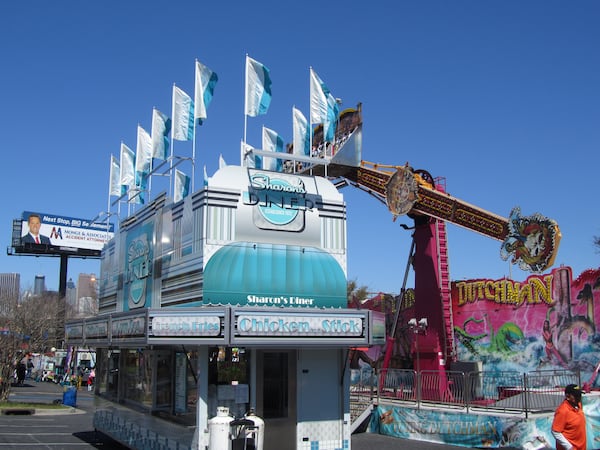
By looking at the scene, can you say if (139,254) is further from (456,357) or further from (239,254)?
(456,357)

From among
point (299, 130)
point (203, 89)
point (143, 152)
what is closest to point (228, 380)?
point (203, 89)

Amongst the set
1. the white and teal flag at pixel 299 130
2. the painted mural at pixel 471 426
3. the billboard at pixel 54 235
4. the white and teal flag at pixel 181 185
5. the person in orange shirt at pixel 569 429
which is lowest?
the painted mural at pixel 471 426

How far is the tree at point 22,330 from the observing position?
26.7 metres

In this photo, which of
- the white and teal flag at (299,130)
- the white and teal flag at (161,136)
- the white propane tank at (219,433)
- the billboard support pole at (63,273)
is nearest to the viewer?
the white propane tank at (219,433)

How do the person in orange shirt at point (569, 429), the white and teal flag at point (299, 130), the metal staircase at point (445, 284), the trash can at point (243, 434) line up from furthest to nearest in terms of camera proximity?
the metal staircase at point (445, 284) < the white and teal flag at point (299, 130) < the trash can at point (243, 434) < the person in orange shirt at point (569, 429)

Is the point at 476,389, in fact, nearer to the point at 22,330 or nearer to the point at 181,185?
the point at 181,185

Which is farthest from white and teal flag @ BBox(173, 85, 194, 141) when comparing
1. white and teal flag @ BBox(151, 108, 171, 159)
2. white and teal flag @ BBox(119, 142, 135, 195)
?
white and teal flag @ BBox(119, 142, 135, 195)

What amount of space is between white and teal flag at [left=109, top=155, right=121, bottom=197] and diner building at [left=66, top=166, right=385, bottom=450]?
30.0 ft

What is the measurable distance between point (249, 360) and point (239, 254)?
6.72 feet

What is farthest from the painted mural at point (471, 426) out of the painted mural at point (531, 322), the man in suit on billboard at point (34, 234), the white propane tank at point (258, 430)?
the man in suit on billboard at point (34, 234)

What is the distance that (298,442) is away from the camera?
12.8m

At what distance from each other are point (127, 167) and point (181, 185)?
211 inches

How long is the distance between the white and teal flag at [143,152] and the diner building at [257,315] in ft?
20.6

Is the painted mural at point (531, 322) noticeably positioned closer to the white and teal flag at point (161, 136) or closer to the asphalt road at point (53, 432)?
the white and teal flag at point (161, 136)
